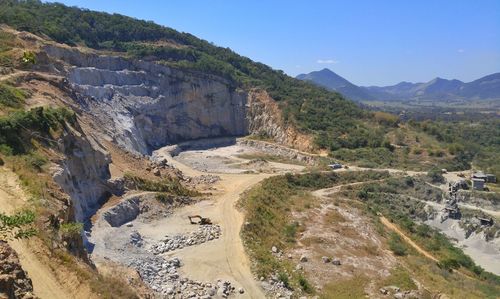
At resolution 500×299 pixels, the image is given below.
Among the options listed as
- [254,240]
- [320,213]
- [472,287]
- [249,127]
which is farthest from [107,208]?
[249,127]

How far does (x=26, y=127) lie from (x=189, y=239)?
36.5 ft

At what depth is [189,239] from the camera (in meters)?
27.8

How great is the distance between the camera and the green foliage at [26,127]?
23.0 m

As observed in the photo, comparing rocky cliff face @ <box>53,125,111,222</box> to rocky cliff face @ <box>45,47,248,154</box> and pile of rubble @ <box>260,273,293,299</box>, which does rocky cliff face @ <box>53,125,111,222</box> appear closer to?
pile of rubble @ <box>260,273,293,299</box>

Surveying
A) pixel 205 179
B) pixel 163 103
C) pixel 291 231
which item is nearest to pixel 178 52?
pixel 163 103

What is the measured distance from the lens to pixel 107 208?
29.1 meters

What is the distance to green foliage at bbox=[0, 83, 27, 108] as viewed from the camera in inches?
1161

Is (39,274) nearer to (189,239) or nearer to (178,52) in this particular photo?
(189,239)

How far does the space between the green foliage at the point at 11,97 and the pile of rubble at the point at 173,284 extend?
14.2m

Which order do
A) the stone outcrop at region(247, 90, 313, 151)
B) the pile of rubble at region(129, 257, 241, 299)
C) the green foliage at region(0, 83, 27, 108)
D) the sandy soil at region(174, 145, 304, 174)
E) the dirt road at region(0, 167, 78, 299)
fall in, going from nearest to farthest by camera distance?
the dirt road at region(0, 167, 78, 299) → the pile of rubble at region(129, 257, 241, 299) → the green foliage at region(0, 83, 27, 108) → the sandy soil at region(174, 145, 304, 174) → the stone outcrop at region(247, 90, 313, 151)

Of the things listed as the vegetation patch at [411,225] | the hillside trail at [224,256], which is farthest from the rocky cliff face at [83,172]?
the vegetation patch at [411,225]

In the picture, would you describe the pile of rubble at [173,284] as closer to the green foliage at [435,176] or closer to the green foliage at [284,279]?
the green foliage at [284,279]

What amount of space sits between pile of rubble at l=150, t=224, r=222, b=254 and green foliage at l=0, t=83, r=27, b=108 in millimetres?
13056

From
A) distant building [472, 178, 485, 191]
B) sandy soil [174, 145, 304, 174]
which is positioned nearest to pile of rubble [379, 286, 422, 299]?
sandy soil [174, 145, 304, 174]
